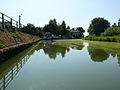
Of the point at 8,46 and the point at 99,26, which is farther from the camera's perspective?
the point at 99,26

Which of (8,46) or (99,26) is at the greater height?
(99,26)

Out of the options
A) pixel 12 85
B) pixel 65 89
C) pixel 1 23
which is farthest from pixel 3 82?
pixel 1 23

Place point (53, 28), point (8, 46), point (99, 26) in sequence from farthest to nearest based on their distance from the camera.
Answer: point (53, 28) < point (99, 26) < point (8, 46)

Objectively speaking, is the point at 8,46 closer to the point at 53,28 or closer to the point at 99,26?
the point at 99,26

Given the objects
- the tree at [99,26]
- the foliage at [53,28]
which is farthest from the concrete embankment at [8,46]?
the foliage at [53,28]

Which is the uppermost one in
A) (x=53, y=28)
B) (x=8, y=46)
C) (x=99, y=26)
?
(x=99, y=26)

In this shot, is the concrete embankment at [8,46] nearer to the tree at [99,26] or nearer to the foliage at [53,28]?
the tree at [99,26]

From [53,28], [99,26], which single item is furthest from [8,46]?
[53,28]

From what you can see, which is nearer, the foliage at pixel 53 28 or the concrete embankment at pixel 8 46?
the concrete embankment at pixel 8 46

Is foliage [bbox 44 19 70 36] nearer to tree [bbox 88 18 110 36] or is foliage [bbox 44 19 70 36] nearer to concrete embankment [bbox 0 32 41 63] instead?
tree [bbox 88 18 110 36]

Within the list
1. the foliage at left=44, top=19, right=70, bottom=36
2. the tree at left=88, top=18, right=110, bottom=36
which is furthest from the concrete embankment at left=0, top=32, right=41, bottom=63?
the foliage at left=44, top=19, right=70, bottom=36

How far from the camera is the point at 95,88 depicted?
5766 mm

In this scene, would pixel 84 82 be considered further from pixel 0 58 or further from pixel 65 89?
pixel 0 58

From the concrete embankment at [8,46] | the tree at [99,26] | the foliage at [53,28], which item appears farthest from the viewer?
the foliage at [53,28]
